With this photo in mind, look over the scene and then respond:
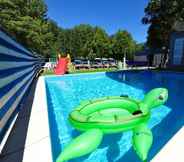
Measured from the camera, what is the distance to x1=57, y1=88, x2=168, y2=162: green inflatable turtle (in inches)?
102

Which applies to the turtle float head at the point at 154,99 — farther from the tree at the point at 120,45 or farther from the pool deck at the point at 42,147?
the tree at the point at 120,45

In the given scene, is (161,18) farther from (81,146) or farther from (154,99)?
(81,146)

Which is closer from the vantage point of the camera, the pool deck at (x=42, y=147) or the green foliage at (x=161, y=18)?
the pool deck at (x=42, y=147)

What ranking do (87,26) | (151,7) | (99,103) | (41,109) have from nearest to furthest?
(99,103) → (41,109) → (151,7) → (87,26)

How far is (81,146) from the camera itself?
8.44ft

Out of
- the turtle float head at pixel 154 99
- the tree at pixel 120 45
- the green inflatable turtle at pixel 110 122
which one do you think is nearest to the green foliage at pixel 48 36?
the tree at pixel 120 45

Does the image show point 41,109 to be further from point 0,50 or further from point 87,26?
point 87,26

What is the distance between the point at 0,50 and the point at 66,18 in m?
51.4

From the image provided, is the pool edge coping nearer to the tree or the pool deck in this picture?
the pool deck

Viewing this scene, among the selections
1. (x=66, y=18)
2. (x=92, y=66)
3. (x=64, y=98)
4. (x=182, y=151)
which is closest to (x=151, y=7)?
(x=92, y=66)

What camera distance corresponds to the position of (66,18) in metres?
51.8

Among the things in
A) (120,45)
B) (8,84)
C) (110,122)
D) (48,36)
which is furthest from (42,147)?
(120,45)

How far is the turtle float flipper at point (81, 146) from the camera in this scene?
2.50 m

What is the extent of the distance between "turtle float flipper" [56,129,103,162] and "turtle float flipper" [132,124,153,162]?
19.6 inches
